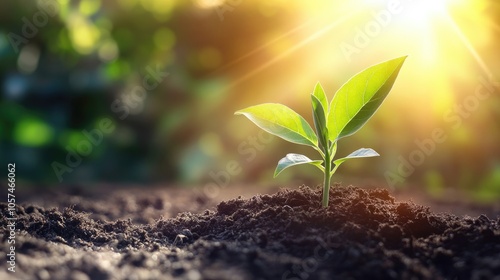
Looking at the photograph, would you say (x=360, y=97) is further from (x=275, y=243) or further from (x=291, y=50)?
(x=291, y=50)

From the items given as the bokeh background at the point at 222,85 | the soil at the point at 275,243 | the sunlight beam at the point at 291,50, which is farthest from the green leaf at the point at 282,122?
the sunlight beam at the point at 291,50

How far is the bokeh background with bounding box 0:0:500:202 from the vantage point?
5.51 meters

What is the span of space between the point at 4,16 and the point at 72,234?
421 centimetres

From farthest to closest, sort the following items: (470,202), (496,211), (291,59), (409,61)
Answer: (291,59) < (409,61) < (470,202) < (496,211)

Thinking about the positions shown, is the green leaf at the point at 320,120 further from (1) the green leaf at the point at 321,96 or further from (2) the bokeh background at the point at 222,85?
(2) the bokeh background at the point at 222,85

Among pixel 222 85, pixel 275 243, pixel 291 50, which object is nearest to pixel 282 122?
pixel 275 243

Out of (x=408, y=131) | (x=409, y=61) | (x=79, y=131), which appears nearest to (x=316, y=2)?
(x=409, y=61)

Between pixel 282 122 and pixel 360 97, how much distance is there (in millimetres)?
303

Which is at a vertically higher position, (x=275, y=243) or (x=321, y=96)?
(x=321, y=96)

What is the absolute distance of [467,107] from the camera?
557 centimetres

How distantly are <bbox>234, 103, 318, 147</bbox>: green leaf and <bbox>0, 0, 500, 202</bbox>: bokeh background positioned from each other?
321cm

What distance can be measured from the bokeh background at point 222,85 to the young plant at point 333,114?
3.22 metres

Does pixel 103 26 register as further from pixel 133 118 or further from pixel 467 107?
pixel 467 107

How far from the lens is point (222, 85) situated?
6102 millimetres
